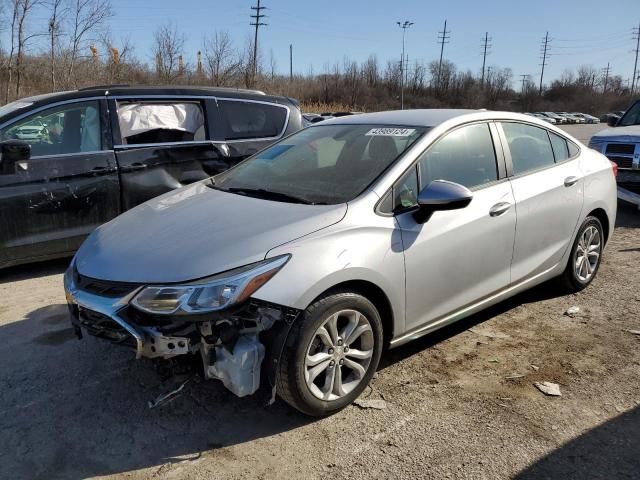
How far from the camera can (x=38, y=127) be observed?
17.1ft

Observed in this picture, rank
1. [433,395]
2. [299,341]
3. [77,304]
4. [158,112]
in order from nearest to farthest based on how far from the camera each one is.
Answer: [299,341] → [77,304] → [433,395] → [158,112]

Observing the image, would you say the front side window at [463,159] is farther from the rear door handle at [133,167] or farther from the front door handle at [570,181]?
the rear door handle at [133,167]

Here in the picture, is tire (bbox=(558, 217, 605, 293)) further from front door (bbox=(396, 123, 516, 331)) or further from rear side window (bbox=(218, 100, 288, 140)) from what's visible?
rear side window (bbox=(218, 100, 288, 140))

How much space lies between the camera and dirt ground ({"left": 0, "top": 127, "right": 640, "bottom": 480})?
2641 mm

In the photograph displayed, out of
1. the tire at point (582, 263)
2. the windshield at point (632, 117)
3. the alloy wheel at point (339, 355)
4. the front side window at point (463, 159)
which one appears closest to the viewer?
the alloy wheel at point (339, 355)

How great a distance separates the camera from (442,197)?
3.11 m

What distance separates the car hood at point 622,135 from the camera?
786cm

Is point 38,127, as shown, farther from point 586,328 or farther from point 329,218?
point 586,328

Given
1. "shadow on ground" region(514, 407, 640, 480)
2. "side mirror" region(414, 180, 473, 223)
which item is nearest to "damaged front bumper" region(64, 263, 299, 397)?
→ "side mirror" region(414, 180, 473, 223)

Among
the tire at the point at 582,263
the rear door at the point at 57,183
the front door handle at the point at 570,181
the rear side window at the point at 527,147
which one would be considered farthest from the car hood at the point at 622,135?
the rear door at the point at 57,183

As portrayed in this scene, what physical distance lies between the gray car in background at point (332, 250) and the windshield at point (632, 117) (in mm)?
5720

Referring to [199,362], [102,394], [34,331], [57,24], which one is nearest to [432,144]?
[199,362]

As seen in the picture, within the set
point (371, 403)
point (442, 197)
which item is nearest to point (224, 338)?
point (371, 403)

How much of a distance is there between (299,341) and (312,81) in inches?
3055
